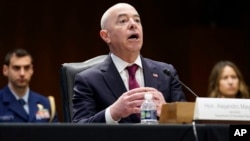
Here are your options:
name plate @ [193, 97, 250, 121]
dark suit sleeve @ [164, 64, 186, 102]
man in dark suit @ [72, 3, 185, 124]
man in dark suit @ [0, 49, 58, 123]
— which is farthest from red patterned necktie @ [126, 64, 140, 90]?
man in dark suit @ [0, 49, 58, 123]

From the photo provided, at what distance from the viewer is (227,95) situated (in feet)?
21.0

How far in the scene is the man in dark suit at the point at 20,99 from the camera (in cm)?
633

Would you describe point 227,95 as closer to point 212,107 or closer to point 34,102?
point 34,102

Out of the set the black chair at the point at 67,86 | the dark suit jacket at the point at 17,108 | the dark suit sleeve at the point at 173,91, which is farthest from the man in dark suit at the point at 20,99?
the dark suit sleeve at the point at 173,91

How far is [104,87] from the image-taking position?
13.4ft

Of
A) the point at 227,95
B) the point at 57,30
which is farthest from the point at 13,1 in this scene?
the point at 227,95

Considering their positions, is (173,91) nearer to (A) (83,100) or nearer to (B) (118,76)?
(B) (118,76)

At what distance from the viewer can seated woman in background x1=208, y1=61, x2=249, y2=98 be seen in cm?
639

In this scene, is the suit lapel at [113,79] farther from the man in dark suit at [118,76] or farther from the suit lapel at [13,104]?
the suit lapel at [13,104]

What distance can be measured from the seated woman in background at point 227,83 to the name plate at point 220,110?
3.22 m

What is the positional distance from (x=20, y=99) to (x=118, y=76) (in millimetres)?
2578

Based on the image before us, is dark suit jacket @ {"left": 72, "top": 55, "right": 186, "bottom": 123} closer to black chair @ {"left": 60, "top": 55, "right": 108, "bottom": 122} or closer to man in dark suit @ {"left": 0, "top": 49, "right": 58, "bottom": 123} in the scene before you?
black chair @ {"left": 60, "top": 55, "right": 108, "bottom": 122}

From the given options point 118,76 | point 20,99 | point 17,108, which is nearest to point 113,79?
point 118,76
